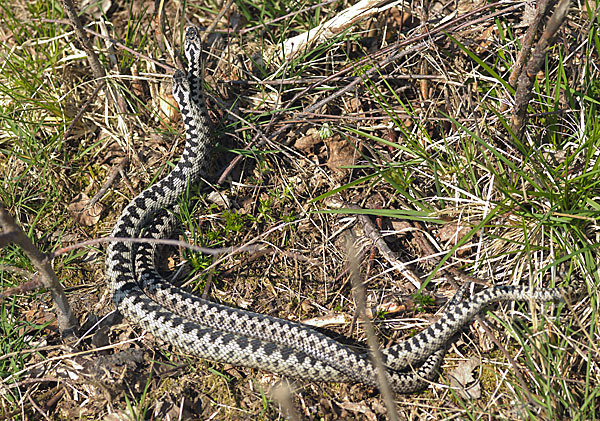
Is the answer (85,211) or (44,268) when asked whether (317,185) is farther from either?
(44,268)

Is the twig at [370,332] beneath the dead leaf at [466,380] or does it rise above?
above

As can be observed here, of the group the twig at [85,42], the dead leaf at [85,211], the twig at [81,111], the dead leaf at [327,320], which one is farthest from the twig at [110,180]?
the dead leaf at [327,320]

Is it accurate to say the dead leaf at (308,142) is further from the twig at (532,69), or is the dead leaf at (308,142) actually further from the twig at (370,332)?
the twig at (370,332)

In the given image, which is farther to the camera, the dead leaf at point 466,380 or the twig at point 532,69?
the dead leaf at point 466,380

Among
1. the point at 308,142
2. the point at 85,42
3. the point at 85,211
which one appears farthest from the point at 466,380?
the point at 85,42

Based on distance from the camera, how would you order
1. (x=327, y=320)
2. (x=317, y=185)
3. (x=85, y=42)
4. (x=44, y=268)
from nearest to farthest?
1. (x=44, y=268)
2. (x=327, y=320)
3. (x=317, y=185)
4. (x=85, y=42)

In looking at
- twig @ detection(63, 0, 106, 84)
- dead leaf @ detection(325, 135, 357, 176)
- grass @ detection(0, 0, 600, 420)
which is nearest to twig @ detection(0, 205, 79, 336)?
grass @ detection(0, 0, 600, 420)
